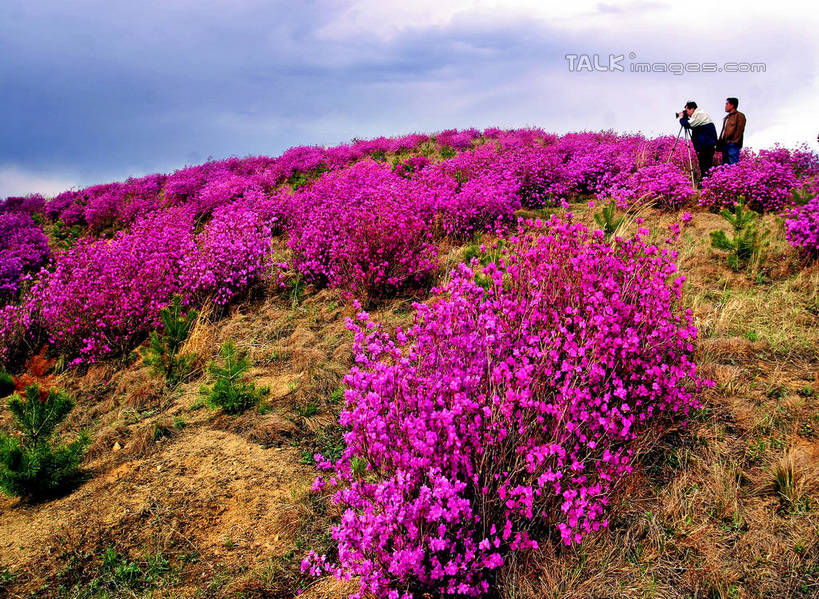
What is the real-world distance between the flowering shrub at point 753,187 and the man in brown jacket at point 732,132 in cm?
154

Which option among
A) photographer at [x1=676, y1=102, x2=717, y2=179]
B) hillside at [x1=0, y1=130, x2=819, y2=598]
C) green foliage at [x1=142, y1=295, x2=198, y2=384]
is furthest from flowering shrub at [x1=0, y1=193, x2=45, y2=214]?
photographer at [x1=676, y1=102, x2=717, y2=179]

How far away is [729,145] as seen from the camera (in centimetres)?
1020

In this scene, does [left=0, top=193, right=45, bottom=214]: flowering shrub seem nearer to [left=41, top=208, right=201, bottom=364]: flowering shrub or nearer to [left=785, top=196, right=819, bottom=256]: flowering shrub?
[left=41, top=208, right=201, bottom=364]: flowering shrub

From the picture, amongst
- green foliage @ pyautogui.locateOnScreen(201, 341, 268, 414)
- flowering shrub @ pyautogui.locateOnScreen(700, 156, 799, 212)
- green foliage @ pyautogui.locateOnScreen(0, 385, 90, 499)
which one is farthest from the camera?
flowering shrub @ pyautogui.locateOnScreen(700, 156, 799, 212)

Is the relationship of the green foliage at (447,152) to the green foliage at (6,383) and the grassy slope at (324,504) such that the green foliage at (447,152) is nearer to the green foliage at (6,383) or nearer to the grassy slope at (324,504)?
the grassy slope at (324,504)

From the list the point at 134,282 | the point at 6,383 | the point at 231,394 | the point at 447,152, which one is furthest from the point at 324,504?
the point at 447,152

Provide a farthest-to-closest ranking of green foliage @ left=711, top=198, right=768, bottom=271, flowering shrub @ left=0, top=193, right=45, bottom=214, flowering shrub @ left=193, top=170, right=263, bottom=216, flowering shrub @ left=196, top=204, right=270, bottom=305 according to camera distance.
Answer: flowering shrub @ left=0, top=193, right=45, bottom=214 → flowering shrub @ left=193, top=170, right=263, bottom=216 → flowering shrub @ left=196, top=204, right=270, bottom=305 → green foliage @ left=711, top=198, right=768, bottom=271

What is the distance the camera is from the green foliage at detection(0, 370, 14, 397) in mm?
5811

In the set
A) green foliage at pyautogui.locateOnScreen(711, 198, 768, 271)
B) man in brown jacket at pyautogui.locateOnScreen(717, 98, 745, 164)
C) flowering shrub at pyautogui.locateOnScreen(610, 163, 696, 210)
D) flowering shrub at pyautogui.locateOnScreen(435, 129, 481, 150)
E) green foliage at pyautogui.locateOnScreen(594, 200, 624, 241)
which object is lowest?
green foliage at pyautogui.locateOnScreen(711, 198, 768, 271)

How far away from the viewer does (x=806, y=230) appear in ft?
17.7

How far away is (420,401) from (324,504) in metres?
1.21

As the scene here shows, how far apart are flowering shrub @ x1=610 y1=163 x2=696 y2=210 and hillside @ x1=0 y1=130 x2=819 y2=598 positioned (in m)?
0.95

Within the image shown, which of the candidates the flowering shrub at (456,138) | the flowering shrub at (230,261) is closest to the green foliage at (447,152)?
the flowering shrub at (456,138)

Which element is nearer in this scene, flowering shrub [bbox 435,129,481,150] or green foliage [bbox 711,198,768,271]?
green foliage [bbox 711,198,768,271]
